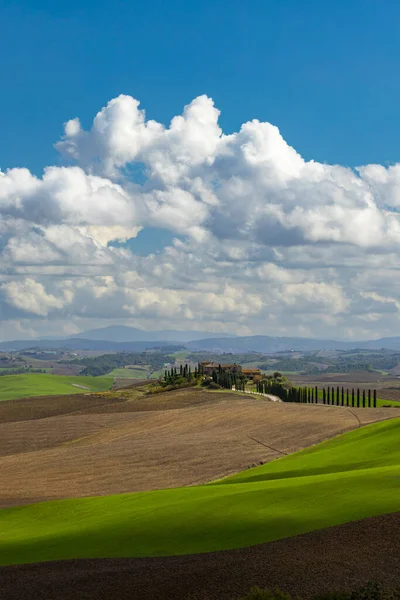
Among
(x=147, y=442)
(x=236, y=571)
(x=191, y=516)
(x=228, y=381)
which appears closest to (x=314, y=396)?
(x=228, y=381)

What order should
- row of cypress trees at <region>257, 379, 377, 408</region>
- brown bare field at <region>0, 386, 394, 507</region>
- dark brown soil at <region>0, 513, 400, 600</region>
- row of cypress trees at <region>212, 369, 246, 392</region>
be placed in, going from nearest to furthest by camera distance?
dark brown soil at <region>0, 513, 400, 600</region>, brown bare field at <region>0, 386, 394, 507</region>, row of cypress trees at <region>257, 379, 377, 408</region>, row of cypress trees at <region>212, 369, 246, 392</region>

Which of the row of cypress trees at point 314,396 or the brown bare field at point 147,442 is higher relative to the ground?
the row of cypress trees at point 314,396

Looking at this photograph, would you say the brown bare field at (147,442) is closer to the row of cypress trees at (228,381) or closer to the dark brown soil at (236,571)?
the dark brown soil at (236,571)

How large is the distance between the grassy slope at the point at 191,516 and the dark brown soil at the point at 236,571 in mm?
2015

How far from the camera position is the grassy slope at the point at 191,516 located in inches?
1430

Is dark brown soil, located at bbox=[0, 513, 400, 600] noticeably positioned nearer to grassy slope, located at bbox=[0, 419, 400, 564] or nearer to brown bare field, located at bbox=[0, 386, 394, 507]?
grassy slope, located at bbox=[0, 419, 400, 564]

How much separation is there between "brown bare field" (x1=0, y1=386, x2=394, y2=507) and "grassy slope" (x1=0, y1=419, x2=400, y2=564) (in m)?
9.61

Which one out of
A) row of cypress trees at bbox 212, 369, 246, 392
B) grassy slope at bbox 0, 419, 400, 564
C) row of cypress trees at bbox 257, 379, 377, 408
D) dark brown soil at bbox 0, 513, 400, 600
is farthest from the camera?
row of cypress trees at bbox 212, 369, 246, 392

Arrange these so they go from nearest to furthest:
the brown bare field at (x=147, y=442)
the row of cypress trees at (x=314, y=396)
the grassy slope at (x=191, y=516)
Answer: the grassy slope at (x=191, y=516), the brown bare field at (x=147, y=442), the row of cypress trees at (x=314, y=396)

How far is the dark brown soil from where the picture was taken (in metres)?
27.7

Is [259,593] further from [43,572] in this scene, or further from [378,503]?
[378,503]

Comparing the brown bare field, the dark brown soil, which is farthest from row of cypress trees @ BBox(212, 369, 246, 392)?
the dark brown soil

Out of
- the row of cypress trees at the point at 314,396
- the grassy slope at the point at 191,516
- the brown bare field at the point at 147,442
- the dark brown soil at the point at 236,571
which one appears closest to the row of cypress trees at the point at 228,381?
the row of cypress trees at the point at 314,396

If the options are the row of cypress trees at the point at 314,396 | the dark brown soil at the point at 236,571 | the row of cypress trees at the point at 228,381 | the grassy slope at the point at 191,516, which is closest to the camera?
the dark brown soil at the point at 236,571
